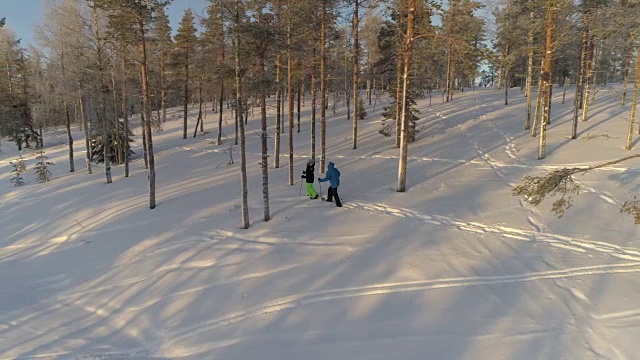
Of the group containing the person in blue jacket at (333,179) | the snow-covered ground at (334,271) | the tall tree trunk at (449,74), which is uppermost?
the tall tree trunk at (449,74)

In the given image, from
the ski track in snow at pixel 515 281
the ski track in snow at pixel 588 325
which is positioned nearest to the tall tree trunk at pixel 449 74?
the ski track in snow at pixel 515 281

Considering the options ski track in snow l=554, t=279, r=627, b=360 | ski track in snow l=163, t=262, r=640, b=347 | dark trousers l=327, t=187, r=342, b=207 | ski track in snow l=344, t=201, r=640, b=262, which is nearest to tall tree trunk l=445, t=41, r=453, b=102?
dark trousers l=327, t=187, r=342, b=207

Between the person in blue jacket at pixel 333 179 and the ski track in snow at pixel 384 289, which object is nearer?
the ski track in snow at pixel 384 289

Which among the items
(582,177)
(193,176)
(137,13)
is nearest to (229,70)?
(137,13)

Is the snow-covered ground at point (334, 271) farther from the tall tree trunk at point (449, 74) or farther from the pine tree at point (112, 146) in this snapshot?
the tall tree trunk at point (449, 74)

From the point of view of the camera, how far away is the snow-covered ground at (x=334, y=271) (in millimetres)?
6676

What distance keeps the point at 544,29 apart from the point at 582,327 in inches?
694

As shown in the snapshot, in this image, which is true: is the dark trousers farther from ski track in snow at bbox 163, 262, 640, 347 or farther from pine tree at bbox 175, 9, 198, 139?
pine tree at bbox 175, 9, 198, 139

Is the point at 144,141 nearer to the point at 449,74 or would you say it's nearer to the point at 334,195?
the point at 334,195

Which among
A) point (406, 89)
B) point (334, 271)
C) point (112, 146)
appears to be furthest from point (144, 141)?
point (334, 271)

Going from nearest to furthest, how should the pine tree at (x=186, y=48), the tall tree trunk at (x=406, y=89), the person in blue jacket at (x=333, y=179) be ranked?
the person in blue jacket at (x=333, y=179) → the tall tree trunk at (x=406, y=89) → the pine tree at (x=186, y=48)

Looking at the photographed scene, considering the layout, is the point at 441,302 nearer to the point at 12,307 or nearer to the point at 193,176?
the point at 12,307

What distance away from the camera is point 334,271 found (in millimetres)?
9102

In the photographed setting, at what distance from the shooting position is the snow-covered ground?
668 cm
